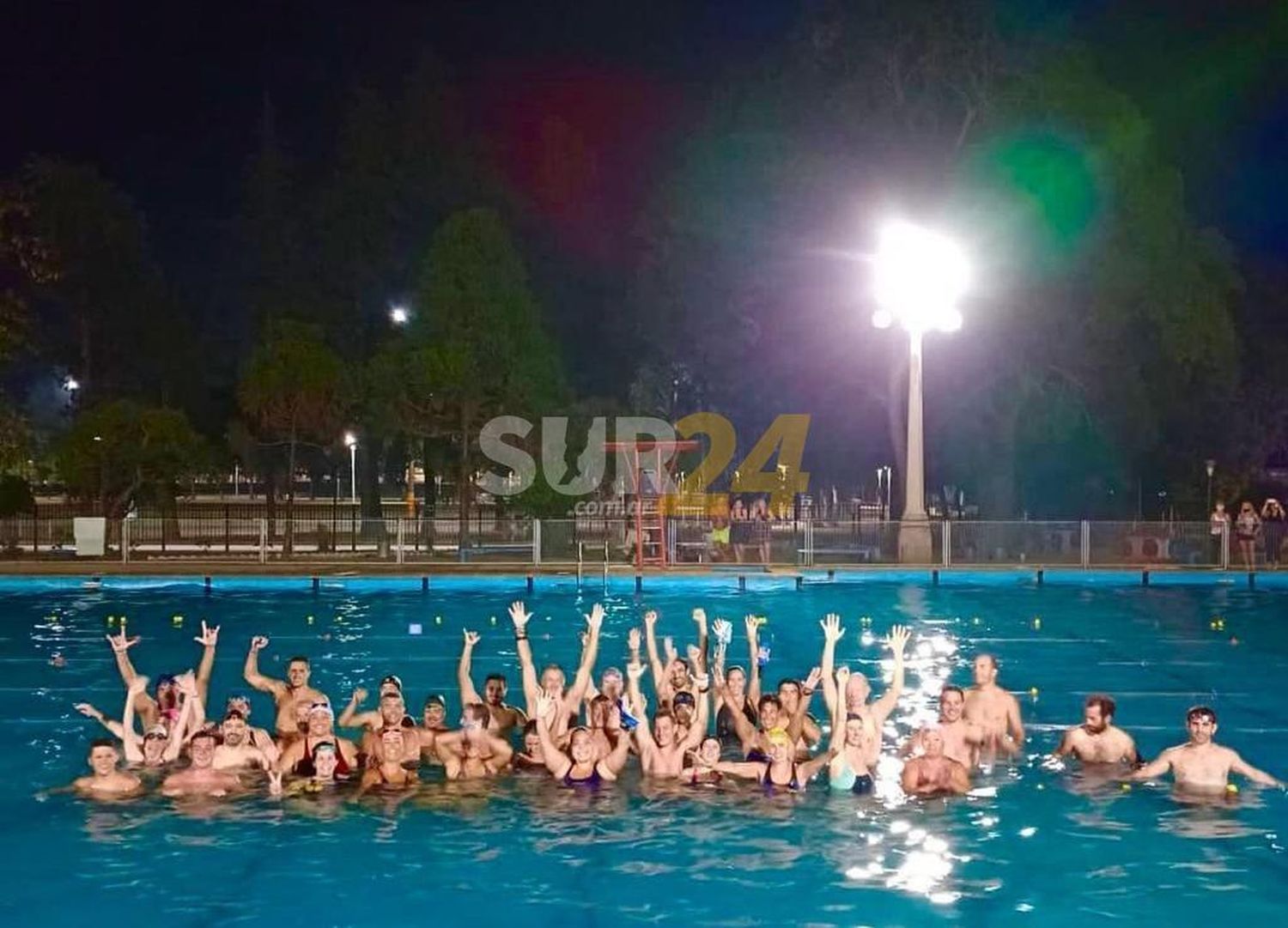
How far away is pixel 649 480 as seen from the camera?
134ft

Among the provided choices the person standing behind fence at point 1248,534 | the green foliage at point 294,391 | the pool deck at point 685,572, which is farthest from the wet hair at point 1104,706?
the green foliage at point 294,391

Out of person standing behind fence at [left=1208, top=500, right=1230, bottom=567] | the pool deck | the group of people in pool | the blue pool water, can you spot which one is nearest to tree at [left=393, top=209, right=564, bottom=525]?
the pool deck

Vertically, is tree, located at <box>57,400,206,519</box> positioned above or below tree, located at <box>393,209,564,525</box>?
below

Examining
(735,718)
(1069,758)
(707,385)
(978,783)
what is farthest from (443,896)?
(707,385)

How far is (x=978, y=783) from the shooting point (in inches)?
541

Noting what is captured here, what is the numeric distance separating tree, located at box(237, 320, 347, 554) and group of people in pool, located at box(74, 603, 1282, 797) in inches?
989

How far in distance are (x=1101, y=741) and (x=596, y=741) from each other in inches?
195

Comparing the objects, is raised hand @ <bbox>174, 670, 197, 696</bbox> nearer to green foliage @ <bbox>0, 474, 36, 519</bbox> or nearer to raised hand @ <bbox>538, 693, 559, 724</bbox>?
raised hand @ <bbox>538, 693, 559, 724</bbox>

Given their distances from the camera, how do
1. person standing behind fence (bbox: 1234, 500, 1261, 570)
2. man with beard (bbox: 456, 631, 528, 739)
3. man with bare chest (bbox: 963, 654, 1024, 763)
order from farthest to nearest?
person standing behind fence (bbox: 1234, 500, 1261, 570) < man with bare chest (bbox: 963, 654, 1024, 763) < man with beard (bbox: 456, 631, 528, 739)

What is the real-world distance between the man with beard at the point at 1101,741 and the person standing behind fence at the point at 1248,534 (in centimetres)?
2221

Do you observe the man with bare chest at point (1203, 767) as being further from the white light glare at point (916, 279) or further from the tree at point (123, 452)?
the tree at point (123, 452)

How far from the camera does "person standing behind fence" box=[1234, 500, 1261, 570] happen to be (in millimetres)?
34375

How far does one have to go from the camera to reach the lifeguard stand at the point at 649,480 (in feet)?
113

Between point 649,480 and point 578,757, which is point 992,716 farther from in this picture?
point 649,480
